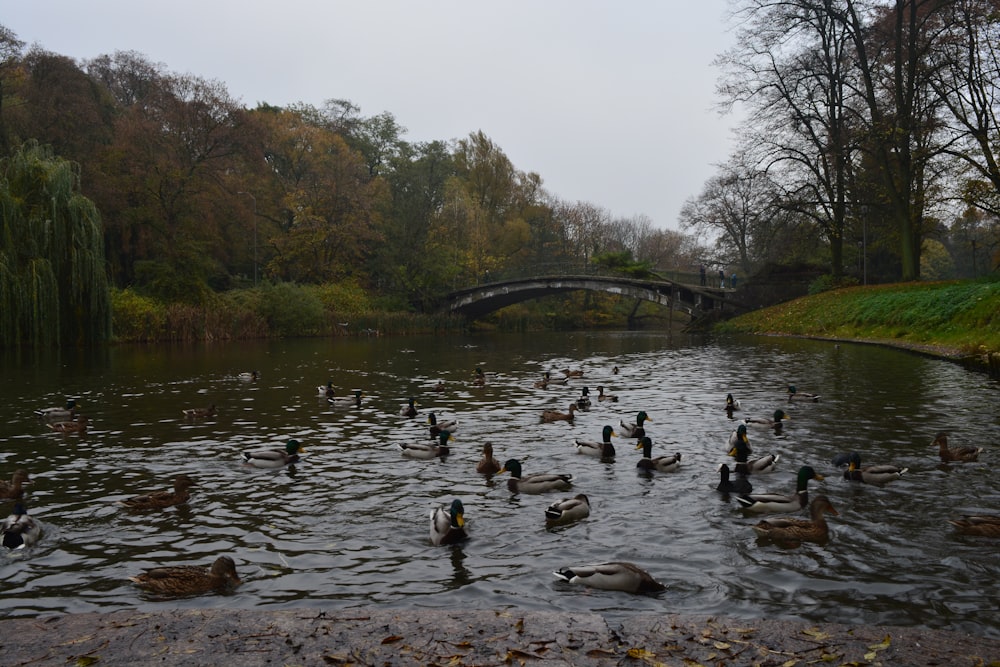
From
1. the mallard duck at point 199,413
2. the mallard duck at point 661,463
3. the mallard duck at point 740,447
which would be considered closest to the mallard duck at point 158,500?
the mallard duck at point 661,463

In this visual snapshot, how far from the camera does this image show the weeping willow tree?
115ft

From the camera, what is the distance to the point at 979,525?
8.55 m

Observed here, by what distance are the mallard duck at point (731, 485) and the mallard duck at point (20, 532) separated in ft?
30.2

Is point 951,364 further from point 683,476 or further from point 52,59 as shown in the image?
point 52,59

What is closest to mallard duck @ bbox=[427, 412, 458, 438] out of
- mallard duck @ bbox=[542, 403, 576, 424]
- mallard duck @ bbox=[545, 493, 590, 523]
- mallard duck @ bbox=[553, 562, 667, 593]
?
mallard duck @ bbox=[542, 403, 576, 424]

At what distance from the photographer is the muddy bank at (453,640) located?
5668 mm

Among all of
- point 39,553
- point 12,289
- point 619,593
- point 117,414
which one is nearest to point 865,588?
point 619,593

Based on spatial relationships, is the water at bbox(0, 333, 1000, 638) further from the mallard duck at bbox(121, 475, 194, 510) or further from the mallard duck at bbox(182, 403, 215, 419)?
A: the mallard duck at bbox(182, 403, 215, 419)

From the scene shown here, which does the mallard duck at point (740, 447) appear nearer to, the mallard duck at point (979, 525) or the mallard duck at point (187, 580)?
the mallard duck at point (979, 525)

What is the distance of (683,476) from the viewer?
1197cm

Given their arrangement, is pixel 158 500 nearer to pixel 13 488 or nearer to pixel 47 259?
pixel 13 488

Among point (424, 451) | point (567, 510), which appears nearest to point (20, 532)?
point (424, 451)

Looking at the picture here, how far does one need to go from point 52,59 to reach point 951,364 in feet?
195

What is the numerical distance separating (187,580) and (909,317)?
125 ft
